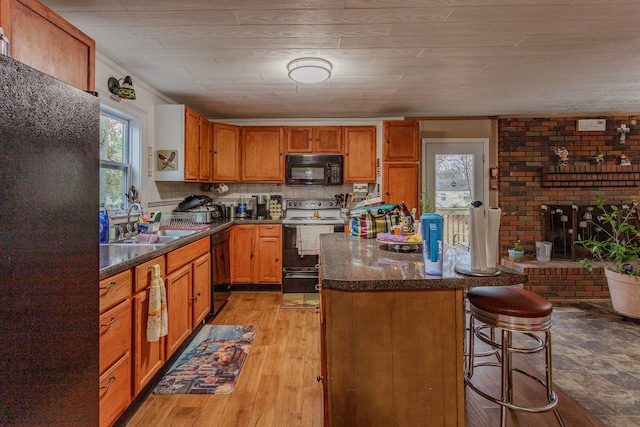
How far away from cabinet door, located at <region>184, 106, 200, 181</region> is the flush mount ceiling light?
4.44 ft

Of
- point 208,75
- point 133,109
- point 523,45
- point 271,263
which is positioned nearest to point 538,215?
point 523,45

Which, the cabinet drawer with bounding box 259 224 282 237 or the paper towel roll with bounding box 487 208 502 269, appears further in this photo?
the cabinet drawer with bounding box 259 224 282 237

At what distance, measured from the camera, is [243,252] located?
4.09 m

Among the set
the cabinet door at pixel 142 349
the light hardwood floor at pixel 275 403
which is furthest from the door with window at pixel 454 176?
the cabinet door at pixel 142 349

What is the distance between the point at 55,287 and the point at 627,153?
19.8 feet

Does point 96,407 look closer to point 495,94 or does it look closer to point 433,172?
point 495,94

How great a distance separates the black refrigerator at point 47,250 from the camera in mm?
851

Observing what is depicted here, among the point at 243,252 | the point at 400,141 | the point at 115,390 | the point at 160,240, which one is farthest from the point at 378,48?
Result: the point at 243,252

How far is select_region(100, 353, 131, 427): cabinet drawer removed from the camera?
1544 mm

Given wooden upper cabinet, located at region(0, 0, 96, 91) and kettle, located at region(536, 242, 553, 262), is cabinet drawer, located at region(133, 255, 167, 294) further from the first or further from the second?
kettle, located at region(536, 242, 553, 262)

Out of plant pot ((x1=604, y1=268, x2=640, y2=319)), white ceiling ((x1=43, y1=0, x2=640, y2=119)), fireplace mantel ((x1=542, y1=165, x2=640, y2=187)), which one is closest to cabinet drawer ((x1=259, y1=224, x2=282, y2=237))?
white ceiling ((x1=43, y1=0, x2=640, y2=119))

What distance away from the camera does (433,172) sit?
4.64m

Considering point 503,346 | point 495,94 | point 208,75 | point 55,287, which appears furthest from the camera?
point 495,94

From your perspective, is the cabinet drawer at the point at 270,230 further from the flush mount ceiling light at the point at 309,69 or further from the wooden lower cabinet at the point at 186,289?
the flush mount ceiling light at the point at 309,69
